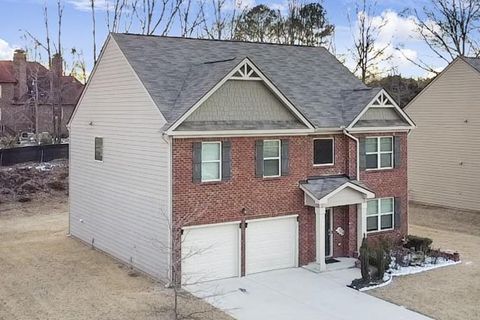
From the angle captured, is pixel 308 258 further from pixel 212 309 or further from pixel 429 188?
pixel 429 188

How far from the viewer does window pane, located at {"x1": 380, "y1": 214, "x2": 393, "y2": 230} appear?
22.5 meters

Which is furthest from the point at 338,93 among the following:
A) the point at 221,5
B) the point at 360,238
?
the point at 221,5

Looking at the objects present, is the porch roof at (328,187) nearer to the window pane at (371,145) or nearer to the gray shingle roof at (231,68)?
the window pane at (371,145)

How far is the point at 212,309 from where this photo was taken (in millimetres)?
15422

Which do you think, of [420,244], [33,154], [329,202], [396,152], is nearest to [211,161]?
[329,202]

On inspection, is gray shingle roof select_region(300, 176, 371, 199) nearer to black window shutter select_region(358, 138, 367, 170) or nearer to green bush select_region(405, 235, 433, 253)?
black window shutter select_region(358, 138, 367, 170)

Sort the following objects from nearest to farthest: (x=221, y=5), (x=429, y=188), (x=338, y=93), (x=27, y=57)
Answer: (x=338, y=93) < (x=429, y=188) < (x=221, y=5) < (x=27, y=57)

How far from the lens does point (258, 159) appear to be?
62.8ft

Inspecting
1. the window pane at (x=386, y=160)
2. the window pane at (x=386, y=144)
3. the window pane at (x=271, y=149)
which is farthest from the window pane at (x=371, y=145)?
the window pane at (x=271, y=149)

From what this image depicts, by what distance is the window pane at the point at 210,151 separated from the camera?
714 inches

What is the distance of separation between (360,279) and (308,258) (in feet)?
8.74

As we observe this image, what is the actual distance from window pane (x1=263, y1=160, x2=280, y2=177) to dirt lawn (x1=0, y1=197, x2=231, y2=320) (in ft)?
17.1

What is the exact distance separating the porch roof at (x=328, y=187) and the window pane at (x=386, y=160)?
1.94 metres

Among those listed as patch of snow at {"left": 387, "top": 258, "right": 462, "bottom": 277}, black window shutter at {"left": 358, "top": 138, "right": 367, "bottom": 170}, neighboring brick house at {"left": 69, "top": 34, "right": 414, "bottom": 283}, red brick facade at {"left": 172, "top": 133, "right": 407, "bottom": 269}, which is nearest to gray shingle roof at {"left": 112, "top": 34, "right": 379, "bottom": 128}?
neighboring brick house at {"left": 69, "top": 34, "right": 414, "bottom": 283}
